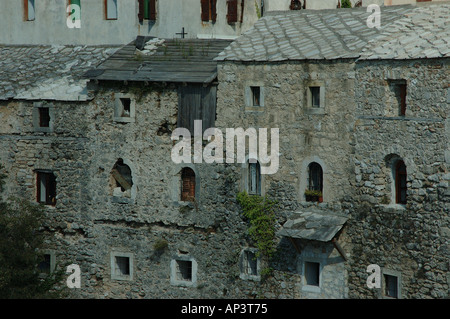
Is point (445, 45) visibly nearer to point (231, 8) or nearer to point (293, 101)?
point (293, 101)

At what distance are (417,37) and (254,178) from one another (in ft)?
21.8

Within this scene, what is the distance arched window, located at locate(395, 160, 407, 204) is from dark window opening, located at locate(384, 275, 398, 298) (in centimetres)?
212

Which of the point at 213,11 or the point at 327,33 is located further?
the point at 213,11

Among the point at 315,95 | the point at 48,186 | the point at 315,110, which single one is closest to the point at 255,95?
the point at 315,95


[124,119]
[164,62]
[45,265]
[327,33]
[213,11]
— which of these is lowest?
[45,265]

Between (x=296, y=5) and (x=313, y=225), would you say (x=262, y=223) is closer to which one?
(x=313, y=225)

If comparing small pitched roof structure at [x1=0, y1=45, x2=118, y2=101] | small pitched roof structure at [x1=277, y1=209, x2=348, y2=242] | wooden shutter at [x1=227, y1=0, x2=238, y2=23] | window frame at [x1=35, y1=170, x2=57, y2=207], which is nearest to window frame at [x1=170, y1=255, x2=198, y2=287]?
small pitched roof structure at [x1=277, y1=209, x2=348, y2=242]

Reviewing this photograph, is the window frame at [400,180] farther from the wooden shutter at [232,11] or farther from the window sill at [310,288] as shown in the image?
the wooden shutter at [232,11]

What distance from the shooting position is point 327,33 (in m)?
33.4

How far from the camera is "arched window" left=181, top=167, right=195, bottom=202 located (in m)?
35.1

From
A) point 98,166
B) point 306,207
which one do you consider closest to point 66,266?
point 98,166

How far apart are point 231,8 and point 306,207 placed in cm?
947

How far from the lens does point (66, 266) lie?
36688mm

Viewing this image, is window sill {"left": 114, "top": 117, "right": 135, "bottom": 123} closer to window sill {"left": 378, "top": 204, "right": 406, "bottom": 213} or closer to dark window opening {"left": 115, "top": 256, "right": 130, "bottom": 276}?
dark window opening {"left": 115, "top": 256, "right": 130, "bottom": 276}
